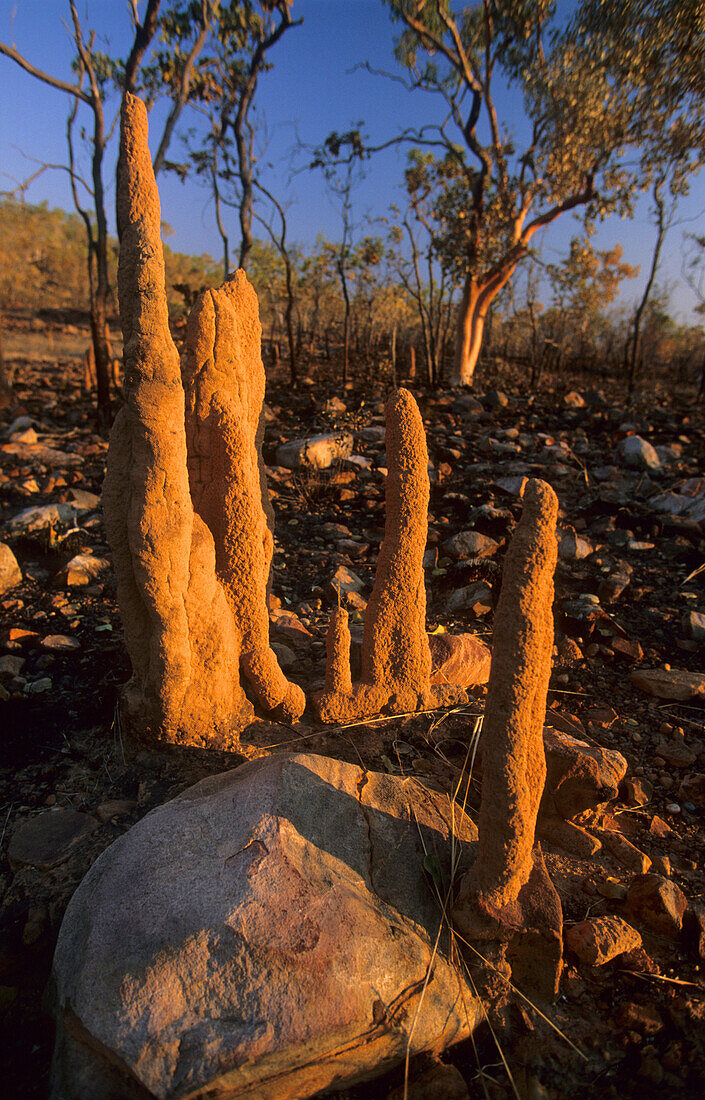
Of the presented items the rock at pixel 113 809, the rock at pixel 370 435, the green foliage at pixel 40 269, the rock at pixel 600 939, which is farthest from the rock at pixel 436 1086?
the green foliage at pixel 40 269

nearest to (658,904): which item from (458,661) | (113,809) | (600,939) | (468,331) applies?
(600,939)

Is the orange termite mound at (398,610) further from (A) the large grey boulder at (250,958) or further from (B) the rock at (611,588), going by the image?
(B) the rock at (611,588)

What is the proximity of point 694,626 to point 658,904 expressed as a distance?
307cm

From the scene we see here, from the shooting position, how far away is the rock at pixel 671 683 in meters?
4.18

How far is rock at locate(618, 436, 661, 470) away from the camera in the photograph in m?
9.40

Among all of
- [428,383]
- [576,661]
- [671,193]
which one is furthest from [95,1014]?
[671,193]

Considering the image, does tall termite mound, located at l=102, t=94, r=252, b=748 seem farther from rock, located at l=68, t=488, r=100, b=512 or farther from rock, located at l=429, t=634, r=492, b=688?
rock, located at l=68, t=488, r=100, b=512

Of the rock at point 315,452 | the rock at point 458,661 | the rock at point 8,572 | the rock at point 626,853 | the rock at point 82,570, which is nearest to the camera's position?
the rock at point 626,853

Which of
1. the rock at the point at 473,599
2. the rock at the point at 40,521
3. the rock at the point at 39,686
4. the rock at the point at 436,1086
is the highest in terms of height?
the rock at the point at 40,521

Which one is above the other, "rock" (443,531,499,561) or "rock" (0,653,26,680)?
"rock" (443,531,499,561)

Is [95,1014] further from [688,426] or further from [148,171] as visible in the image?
[688,426]

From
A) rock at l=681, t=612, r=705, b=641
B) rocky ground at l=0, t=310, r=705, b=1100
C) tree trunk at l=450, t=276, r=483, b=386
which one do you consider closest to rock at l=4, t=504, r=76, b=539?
rocky ground at l=0, t=310, r=705, b=1100

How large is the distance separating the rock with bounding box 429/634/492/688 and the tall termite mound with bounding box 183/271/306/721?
3.08 feet

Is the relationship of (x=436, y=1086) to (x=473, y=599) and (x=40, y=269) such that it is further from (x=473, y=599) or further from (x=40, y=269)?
(x=40, y=269)
